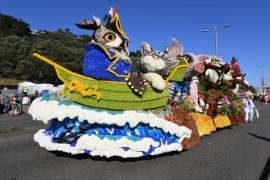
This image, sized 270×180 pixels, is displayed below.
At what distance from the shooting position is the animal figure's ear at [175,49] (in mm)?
10820

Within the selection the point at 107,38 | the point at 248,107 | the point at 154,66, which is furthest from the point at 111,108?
the point at 248,107

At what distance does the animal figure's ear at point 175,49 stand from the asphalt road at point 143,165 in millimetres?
3182

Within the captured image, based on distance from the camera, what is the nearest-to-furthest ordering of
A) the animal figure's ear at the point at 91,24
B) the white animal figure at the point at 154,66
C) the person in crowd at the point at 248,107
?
the animal figure's ear at the point at 91,24 → the white animal figure at the point at 154,66 → the person in crowd at the point at 248,107

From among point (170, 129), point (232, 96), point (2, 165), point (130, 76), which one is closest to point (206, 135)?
point (232, 96)

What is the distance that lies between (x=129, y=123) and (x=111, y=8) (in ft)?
9.21

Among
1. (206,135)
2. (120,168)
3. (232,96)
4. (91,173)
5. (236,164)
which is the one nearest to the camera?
(91,173)

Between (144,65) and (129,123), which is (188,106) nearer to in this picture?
(144,65)

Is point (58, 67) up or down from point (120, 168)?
up

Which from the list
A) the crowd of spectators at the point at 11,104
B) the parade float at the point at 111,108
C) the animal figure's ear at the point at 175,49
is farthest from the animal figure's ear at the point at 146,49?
the crowd of spectators at the point at 11,104

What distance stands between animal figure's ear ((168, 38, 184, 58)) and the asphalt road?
3.18 m

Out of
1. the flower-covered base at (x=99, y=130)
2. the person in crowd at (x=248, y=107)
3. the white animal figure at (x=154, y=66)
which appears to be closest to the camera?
the flower-covered base at (x=99, y=130)

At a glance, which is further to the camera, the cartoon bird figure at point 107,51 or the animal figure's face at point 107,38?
the animal figure's face at point 107,38

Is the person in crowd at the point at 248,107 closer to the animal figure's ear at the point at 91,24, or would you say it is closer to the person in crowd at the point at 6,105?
the animal figure's ear at the point at 91,24

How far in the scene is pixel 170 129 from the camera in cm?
743
